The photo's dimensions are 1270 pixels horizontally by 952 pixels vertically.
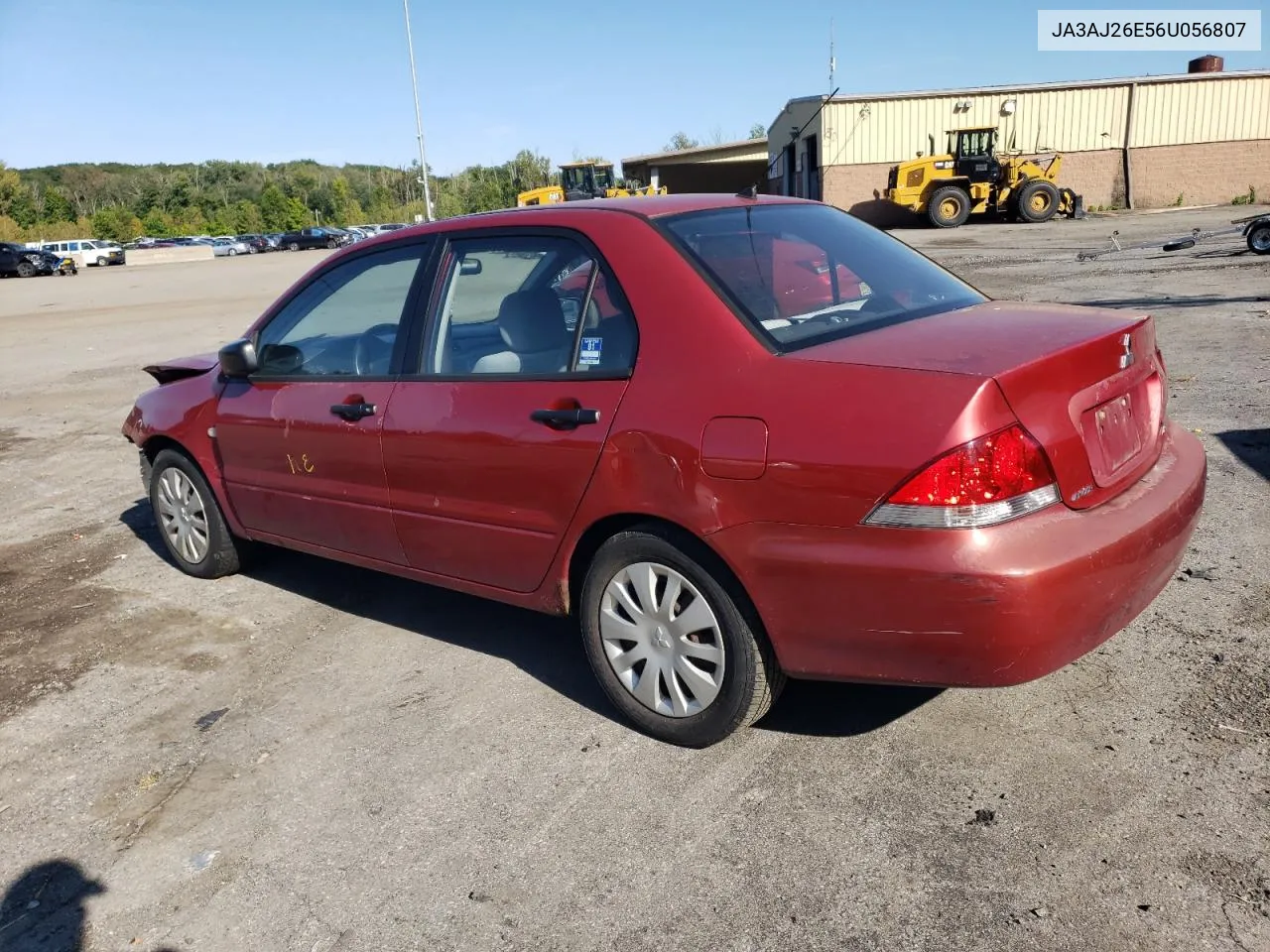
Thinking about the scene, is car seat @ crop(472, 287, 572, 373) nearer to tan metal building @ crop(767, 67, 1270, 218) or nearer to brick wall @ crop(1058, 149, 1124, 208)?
tan metal building @ crop(767, 67, 1270, 218)

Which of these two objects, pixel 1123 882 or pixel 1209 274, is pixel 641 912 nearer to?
pixel 1123 882

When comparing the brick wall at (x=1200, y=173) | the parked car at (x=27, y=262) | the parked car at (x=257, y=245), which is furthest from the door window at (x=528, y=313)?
the parked car at (x=257, y=245)

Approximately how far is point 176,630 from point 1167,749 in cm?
407

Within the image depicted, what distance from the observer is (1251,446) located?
5.83 m

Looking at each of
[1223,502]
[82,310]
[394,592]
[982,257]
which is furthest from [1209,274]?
[82,310]

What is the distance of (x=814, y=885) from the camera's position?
2604mm

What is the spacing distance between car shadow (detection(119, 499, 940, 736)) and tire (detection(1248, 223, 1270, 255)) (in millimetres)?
15684

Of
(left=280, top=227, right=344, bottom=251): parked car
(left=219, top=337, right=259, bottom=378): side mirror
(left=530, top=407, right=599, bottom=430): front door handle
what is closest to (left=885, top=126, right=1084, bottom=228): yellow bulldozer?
(left=219, top=337, right=259, bottom=378): side mirror

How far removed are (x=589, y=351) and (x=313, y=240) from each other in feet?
233

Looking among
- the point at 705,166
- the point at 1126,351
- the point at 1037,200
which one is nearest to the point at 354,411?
the point at 1126,351

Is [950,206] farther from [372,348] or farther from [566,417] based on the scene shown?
[566,417]

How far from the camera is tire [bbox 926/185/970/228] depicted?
104 ft

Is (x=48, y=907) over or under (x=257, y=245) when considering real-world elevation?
under

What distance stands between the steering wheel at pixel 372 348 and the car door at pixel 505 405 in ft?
0.82
